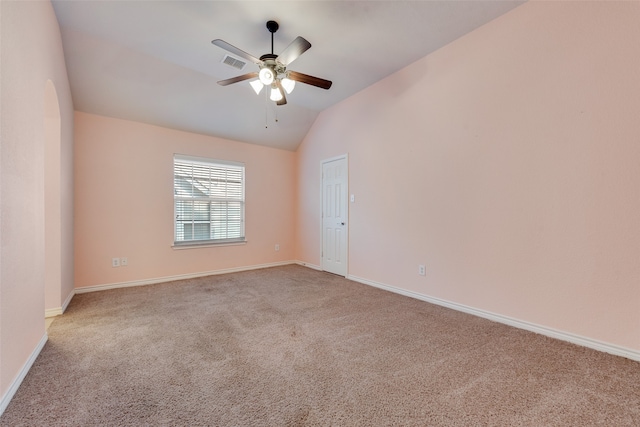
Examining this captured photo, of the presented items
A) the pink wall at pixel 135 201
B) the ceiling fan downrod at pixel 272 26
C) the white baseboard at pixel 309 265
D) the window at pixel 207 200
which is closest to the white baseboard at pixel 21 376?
the pink wall at pixel 135 201

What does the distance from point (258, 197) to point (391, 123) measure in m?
2.80

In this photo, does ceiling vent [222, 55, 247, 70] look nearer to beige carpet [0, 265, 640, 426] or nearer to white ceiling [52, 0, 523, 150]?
white ceiling [52, 0, 523, 150]

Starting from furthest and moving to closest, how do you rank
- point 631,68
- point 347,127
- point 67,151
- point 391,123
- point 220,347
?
1. point 347,127
2. point 391,123
3. point 67,151
4. point 220,347
5. point 631,68

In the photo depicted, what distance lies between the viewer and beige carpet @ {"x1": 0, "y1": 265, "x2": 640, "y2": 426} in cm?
142

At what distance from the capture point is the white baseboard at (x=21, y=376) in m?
1.45

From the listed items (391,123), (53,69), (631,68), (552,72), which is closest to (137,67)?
(53,69)

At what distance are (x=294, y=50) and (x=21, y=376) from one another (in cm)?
293

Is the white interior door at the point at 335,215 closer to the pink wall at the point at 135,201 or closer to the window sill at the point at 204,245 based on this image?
the pink wall at the point at 135,201

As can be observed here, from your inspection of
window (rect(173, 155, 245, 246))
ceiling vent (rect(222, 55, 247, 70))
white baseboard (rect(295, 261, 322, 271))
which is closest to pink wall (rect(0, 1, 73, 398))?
ceiling vent (rect(222, 55, 247, 70))

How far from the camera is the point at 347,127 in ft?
14.6

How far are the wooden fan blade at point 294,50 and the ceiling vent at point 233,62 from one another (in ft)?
3.31

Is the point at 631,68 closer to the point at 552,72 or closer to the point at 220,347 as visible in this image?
the point at 552,72

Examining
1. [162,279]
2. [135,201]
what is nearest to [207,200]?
[135,201]

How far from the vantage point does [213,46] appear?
3.01 m
